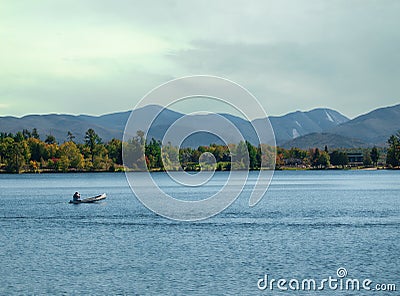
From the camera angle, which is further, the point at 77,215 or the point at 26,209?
the point at 26,209

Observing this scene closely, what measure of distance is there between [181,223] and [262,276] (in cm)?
2389

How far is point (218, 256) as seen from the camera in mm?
39781

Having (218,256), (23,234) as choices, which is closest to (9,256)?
(23,234)

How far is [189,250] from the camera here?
42.2 m

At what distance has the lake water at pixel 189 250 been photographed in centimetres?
3281

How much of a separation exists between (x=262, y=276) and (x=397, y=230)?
20.7 meters

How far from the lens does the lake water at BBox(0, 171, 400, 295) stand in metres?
32.8

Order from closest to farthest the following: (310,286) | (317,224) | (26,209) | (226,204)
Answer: (310,286) < (317,224) < (26,209) < (226,204)

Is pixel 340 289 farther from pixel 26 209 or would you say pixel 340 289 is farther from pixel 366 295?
pixel 26 209

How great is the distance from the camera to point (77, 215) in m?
65.4

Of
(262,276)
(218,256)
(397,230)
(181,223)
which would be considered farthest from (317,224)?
(262,276)

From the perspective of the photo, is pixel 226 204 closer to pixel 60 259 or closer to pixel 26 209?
pixel 26 209

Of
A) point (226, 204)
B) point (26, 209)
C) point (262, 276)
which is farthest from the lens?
point (226, 204)

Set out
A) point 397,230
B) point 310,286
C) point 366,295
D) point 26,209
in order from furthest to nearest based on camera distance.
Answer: point 26,209 < point 397,230 < point 310,286 < point 366,295
